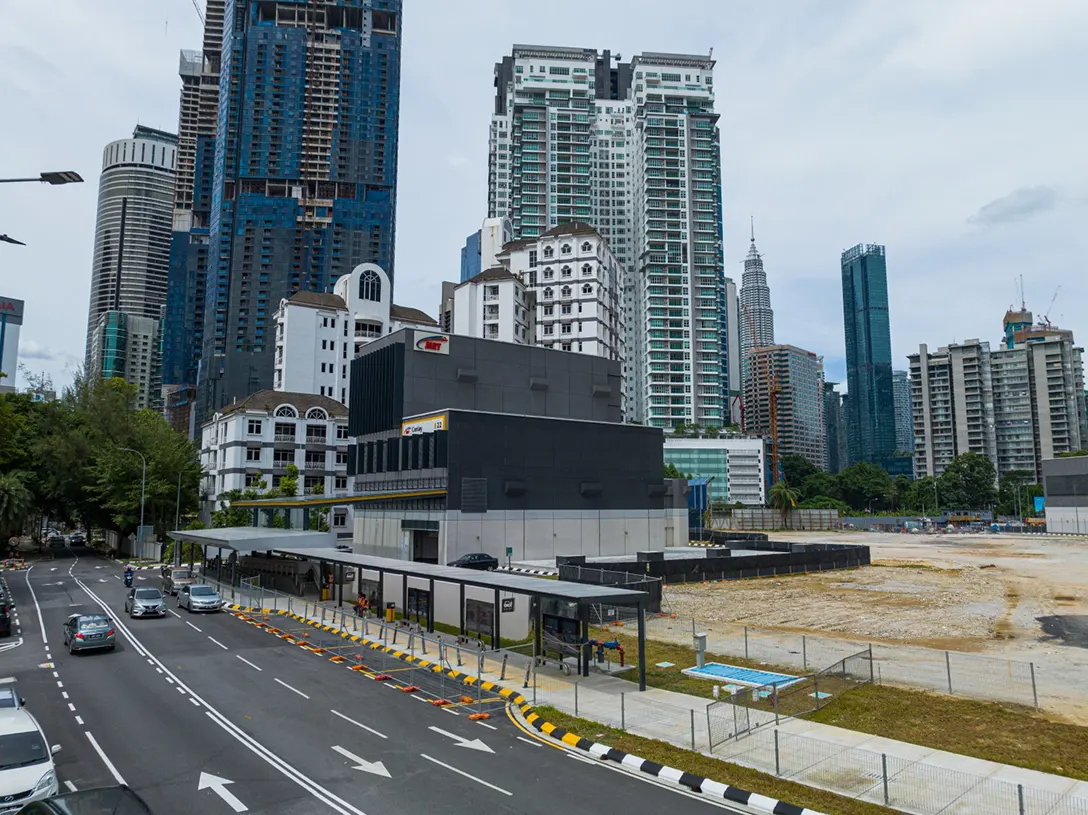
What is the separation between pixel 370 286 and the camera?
424ft

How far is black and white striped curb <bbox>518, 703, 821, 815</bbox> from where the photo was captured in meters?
13.8

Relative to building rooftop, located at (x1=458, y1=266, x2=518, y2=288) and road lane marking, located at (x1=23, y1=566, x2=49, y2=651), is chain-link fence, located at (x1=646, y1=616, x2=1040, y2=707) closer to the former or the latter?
road lane marking, located at (x1=23, y1=566, x2=49, y2=651)

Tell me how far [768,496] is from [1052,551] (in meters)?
102

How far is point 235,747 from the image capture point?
703 inches

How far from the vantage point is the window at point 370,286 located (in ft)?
421

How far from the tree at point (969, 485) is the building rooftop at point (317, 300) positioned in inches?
6014

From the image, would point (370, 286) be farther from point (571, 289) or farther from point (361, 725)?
point (361, 725)

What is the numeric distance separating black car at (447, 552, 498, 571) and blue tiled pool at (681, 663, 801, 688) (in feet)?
87.3

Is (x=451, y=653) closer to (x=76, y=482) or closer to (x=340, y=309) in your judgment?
(x=76, y=482)

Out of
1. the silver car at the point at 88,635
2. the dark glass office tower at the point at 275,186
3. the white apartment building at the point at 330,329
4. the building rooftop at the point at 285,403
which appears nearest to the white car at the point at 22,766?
the silver car at the point at 88,635

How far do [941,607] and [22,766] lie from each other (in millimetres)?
43929

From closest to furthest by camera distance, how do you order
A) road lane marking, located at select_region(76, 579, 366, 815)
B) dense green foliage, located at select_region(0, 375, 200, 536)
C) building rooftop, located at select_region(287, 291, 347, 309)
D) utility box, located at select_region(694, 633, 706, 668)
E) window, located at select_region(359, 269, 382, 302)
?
road lane marking, located at select_region(76, 579, 366, 815)
utility box, located at select_region(694, 633, 706, 668)
dense green foliage, located at select_region(0, 375, 200, 536)
building rooftop, located at select_region(287, 291, 347, 309)
window, located at select_region(359, 269, 382, 302)

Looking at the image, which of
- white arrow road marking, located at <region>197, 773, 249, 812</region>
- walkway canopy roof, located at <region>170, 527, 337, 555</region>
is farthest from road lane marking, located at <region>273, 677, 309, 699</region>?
walkway canopy roof, located at <region>170, 527, 337, 555</region>

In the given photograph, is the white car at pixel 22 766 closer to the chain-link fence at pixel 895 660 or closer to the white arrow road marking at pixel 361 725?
the white arrow road marking at pixel 361 725
